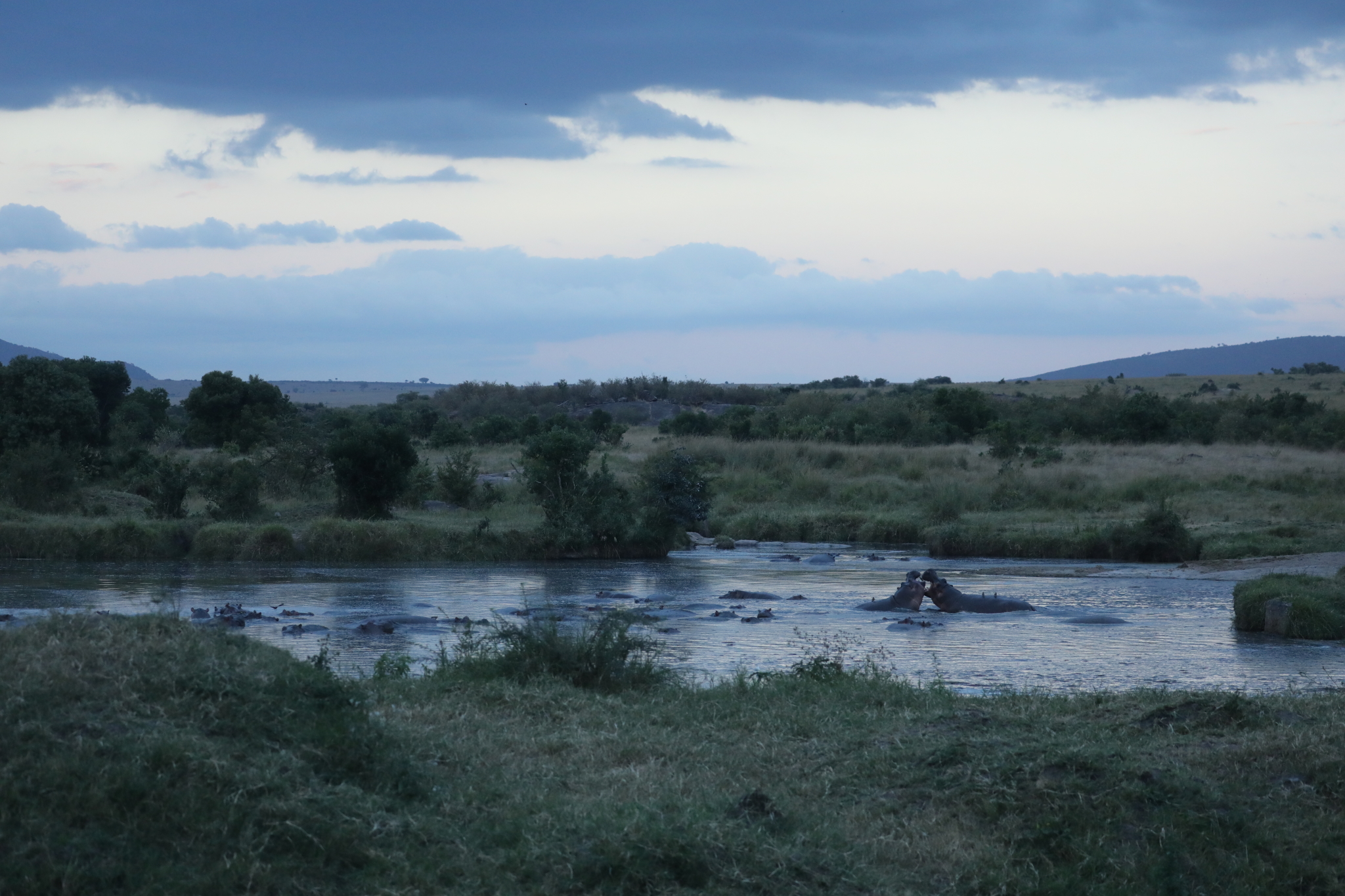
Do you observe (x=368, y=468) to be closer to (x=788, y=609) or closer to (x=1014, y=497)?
(x=788, y=609)

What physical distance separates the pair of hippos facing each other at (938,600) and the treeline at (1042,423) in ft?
89.6

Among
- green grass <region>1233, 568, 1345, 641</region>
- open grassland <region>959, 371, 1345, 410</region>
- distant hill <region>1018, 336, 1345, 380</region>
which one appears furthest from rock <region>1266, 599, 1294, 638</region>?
distant hill <region>1018, 336, 1345, 380</region>

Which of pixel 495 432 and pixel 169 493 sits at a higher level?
pixel 495 432

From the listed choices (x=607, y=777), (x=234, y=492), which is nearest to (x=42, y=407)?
(x=234, y=492)

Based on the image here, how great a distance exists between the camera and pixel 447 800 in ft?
19.6

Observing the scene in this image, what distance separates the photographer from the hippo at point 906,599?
62.3 ft

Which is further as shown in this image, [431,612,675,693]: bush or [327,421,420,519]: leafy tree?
[327,421,420,519]: leafy tree

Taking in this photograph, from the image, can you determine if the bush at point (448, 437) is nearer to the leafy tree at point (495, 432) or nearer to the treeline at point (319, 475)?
the leafy tree at point (495, 432)

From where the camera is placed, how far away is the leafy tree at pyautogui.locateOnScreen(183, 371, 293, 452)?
48.0 metres

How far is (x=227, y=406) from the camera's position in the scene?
49375mm

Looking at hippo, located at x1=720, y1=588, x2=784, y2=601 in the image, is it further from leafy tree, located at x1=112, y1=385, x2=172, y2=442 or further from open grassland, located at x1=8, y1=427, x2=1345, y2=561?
leafy tree, located at x1=112, y1=385, x2=172, y2=442

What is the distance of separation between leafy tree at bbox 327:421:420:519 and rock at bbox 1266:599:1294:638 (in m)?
18.9

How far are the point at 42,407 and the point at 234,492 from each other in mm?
8930

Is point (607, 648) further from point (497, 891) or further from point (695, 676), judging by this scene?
point (497, 891)
